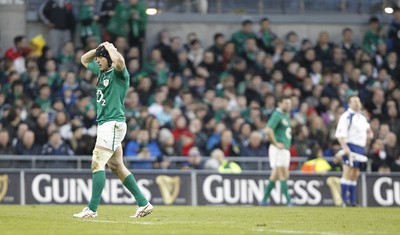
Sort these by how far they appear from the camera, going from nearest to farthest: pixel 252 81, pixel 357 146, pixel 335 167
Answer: pixel 357 146 < pixel 335 167 < pixel 252 81

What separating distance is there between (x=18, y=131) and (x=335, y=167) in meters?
7.20

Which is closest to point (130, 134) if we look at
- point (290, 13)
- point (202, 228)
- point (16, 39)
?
point (16, 39)

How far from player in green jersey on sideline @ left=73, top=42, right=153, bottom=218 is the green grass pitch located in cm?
34

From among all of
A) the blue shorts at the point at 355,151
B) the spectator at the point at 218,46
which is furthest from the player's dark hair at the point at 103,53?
the spectator at the point at 218,46

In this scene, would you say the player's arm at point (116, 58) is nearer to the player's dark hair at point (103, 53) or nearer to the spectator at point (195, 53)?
the player's dark hair at point (103, 53)

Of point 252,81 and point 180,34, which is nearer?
point 252,81

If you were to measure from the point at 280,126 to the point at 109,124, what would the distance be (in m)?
8.05

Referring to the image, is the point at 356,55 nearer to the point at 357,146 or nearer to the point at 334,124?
the point at 334,124

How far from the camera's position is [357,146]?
75.5ft

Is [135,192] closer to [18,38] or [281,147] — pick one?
[281,147]

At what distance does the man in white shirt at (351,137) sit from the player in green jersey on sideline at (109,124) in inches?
286

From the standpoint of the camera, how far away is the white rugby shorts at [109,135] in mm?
16219

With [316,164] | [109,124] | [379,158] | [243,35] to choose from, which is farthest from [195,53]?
[109,124]

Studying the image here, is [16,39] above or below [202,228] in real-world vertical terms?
above
